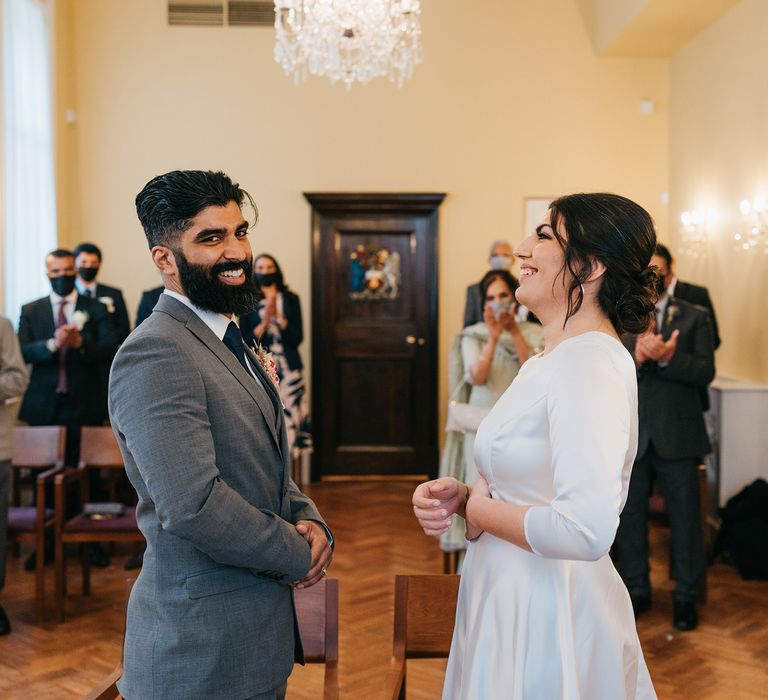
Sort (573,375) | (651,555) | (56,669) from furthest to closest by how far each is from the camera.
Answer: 1. (651,555)
2. (56,669)
3. (573,375)

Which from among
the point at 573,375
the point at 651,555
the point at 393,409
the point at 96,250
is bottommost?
the point at 651,555

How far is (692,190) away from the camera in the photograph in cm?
748

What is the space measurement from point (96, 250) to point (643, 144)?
16.6 ft

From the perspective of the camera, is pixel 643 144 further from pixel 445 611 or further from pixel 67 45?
pixel 445 611

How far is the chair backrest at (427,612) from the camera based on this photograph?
2.32m

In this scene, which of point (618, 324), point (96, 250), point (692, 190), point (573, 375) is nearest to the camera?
point (573, 375)

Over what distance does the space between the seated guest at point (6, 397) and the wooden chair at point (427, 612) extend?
107 inches

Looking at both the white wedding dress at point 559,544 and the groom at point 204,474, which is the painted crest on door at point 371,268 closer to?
the groom at point 204,474

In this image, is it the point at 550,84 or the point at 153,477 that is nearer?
the point at 153,477

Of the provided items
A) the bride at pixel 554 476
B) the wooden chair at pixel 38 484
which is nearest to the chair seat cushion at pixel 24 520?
the wooden chair at pixel 38 484

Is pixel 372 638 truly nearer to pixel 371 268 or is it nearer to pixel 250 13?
pixel 371 268

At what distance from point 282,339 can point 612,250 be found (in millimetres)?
5183

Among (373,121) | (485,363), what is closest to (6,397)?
(485,363)

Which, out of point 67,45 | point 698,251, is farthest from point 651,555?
point 67,45
